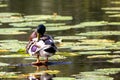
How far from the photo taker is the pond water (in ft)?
29.8

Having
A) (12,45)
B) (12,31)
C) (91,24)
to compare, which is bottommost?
(91,24)

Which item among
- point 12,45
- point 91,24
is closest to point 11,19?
point 91,24

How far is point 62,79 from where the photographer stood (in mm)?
8086

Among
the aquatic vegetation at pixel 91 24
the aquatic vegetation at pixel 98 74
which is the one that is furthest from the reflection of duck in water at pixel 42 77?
the aquatic vegetation at pixel 91 24

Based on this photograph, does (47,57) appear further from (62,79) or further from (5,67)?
(62,79)

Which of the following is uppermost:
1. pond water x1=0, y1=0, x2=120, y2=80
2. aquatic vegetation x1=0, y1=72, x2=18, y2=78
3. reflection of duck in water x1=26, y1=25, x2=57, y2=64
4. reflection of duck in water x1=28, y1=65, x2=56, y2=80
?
reflection of duck in water x1=26, y1=25, x2=57, y2=64

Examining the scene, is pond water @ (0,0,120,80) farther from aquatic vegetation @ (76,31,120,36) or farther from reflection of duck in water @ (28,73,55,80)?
aquatic vegetation @ (76,31,120,36)

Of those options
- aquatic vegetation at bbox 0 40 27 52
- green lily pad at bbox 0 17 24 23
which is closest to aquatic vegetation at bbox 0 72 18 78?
aquatic vegetation at bbox 0 40 27 52

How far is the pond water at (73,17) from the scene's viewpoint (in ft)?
29.8

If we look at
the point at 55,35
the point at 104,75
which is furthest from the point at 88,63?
the point at 55,35

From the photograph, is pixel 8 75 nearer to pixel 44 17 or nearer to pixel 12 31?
pixel 12 31

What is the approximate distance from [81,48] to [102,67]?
168 centimetres

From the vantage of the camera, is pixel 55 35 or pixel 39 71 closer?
pixel 39 71

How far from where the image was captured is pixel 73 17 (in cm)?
1628
